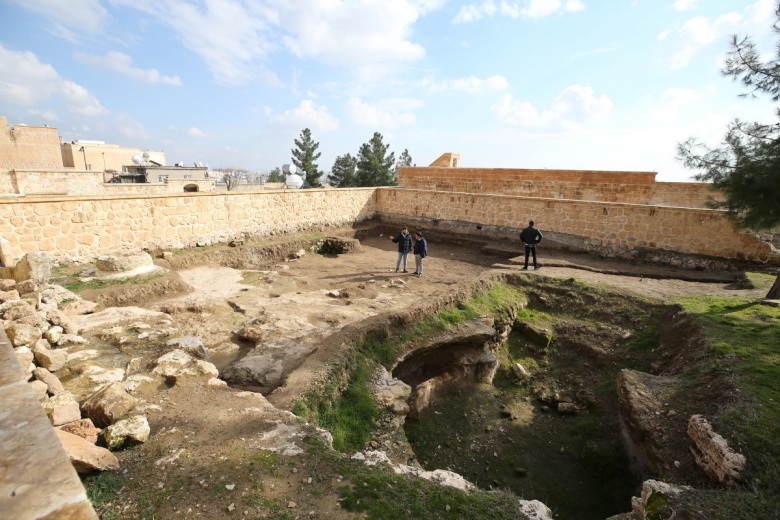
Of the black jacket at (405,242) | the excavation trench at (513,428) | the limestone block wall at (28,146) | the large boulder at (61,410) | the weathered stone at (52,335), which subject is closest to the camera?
the large boulder at (61,410)

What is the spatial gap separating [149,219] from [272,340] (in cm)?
672

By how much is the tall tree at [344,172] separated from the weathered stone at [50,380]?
1499 inches

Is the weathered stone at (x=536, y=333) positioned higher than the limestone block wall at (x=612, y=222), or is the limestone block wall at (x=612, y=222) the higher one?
the limestone block wall at (x=612, y=222)

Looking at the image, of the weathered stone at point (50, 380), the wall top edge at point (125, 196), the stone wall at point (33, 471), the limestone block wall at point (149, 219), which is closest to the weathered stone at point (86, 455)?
the weathered stone at point (50, 380)

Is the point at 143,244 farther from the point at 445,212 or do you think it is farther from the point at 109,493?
the point at 445,212

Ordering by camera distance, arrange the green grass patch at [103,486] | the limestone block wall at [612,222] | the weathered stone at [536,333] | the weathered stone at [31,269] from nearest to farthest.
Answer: the green grass patch at [103,486], the weathered stone at [31,269], the weathered stone at [536,333], the limestone block wall at [612,222]

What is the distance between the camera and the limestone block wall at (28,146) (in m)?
25.4

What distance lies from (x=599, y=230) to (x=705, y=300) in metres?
4.83

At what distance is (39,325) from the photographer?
538 centimetres

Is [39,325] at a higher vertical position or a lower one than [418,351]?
higher

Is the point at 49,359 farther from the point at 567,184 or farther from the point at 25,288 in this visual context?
the point at 567,184

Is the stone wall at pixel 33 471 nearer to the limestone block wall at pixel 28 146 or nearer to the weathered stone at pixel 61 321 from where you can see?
the weathered stone at pixel 61 321

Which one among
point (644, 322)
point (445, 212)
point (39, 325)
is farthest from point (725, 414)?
point (445, 212)

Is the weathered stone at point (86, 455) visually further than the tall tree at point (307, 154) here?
No
